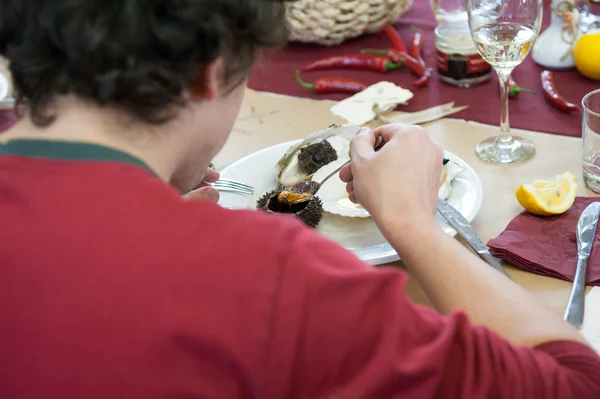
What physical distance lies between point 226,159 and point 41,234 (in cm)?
81

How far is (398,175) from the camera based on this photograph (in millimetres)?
882

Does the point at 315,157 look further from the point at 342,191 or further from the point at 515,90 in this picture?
the point at 515,90

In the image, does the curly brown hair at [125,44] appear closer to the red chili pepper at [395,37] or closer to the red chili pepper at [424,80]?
the red chili pepper at [424,80]

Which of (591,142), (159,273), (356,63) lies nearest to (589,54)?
(591,142)

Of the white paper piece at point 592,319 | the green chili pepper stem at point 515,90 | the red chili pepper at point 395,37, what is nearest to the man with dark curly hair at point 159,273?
the white paper piece at point 592,319

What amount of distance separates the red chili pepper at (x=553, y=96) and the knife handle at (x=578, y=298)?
505 mm

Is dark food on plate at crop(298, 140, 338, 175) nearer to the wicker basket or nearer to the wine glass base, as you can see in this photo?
the wine glass base

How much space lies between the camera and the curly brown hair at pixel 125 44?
0.55m

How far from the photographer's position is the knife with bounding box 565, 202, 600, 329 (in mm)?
840

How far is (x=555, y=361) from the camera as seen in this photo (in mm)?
661

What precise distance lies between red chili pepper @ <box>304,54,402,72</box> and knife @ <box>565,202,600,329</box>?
704 millimetres

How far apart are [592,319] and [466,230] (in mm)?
196

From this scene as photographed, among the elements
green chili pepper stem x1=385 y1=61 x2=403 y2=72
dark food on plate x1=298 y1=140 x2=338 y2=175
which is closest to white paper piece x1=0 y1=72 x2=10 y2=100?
dark food on plate x1=298 y1=140 x2=338 y2=175

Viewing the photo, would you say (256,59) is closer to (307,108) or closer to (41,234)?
(41,234)
